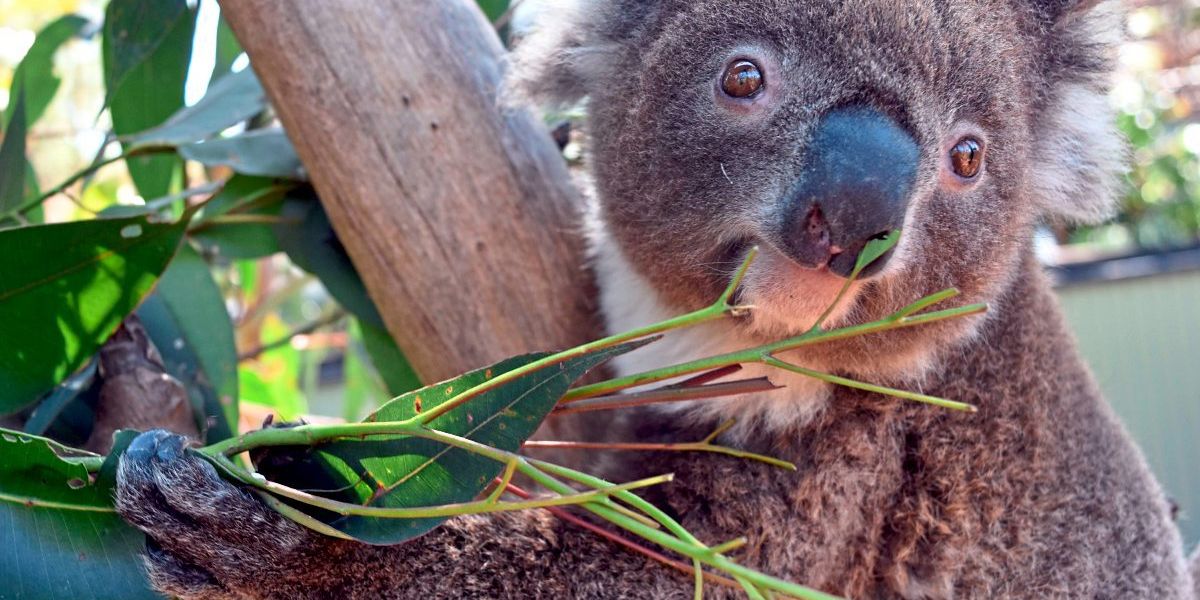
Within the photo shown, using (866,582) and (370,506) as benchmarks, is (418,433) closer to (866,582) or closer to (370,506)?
(370,506)

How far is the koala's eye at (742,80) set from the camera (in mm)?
1718

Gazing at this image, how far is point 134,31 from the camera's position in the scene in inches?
92.6

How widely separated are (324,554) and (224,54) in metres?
1.54

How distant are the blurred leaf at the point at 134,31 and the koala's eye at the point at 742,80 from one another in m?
1.34

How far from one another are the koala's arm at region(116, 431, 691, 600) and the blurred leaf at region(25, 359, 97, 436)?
574 mm

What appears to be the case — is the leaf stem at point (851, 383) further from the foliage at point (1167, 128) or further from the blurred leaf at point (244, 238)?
the foliage at point (1167, 128)

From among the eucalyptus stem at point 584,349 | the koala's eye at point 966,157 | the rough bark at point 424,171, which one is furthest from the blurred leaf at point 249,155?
the koala's eye at point 966,157

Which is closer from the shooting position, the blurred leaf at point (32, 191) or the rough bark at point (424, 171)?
the rough bark at point (424, 171)

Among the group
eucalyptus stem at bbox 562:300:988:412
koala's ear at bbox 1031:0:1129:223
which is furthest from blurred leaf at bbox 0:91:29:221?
koala's ear at bbox 1031:0:1129:223

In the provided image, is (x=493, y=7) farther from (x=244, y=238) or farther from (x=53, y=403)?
(x=53, y=403)

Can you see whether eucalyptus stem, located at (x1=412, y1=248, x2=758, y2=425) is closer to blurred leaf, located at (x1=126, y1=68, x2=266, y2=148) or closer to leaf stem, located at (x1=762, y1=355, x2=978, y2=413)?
leaf stem, located at (x1=762, y1=355, x2=978, y2=413)

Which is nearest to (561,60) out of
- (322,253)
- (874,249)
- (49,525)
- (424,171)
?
(424,171)

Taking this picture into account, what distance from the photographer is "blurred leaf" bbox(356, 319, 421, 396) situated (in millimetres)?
2547

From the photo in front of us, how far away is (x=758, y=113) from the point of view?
1.70 metres
